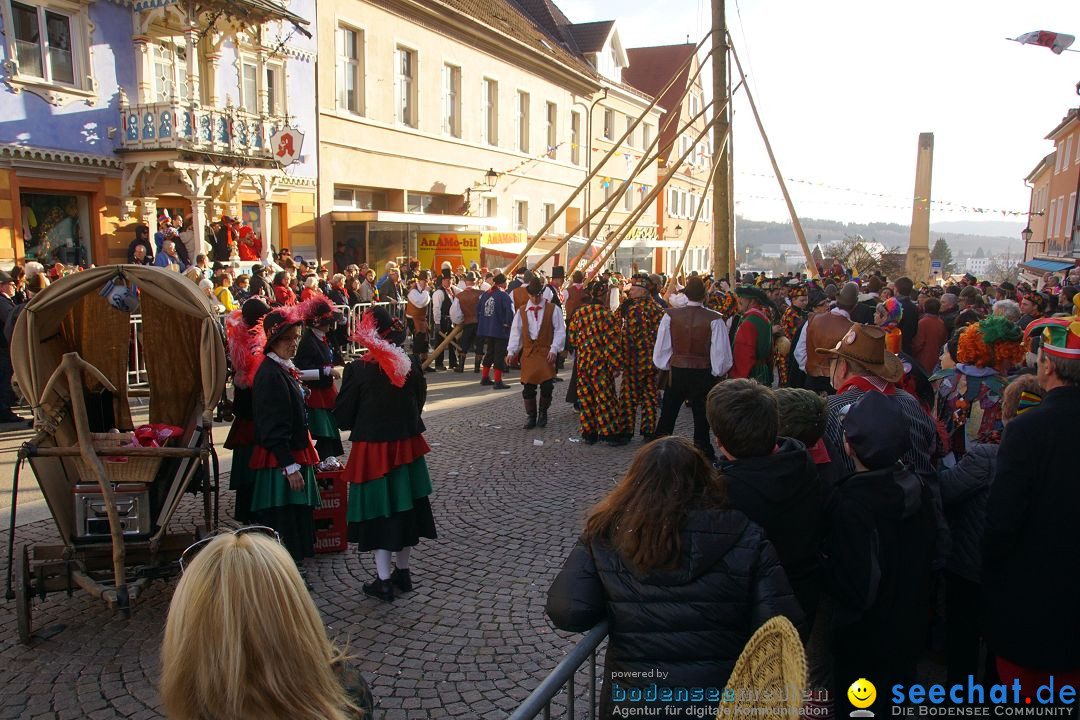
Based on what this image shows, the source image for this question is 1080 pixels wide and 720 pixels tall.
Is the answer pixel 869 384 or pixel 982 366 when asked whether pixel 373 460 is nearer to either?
pixel 869 384

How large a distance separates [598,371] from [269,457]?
15.5 ft

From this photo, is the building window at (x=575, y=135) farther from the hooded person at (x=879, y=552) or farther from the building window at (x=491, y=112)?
the hooded person at (x=879, y=552)

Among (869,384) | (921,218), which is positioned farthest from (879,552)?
(921,218)

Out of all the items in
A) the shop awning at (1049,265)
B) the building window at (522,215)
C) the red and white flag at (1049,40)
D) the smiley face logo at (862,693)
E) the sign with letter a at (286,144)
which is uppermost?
the red and white flag at (1049,40)

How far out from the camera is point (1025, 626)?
111 inches

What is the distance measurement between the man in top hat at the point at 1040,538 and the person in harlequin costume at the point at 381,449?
320 cm

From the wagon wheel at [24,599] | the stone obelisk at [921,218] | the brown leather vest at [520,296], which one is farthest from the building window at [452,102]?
the wagon wheel at [24,599]

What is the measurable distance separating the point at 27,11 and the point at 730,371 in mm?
13055

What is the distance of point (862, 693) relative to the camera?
9.67 ft

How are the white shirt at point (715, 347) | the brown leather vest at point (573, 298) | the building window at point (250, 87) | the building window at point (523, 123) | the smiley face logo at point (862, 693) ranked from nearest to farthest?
the smiley face logo at point (862, 693) → the white shirt at point (715, 347) → the brown leather vest at point (573, 298) → the building window at point (250, 87) → the building window at point (523, 123)

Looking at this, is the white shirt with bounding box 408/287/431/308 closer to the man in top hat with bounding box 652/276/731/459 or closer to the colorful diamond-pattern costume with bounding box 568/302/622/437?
the colorful diamond-pattern costume with bounding box 568/302/622/437

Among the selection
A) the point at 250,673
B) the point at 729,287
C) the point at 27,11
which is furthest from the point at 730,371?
the point at 27,11

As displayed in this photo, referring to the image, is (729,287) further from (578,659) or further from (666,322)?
(578,659)

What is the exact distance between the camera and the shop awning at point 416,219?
62.8ft
